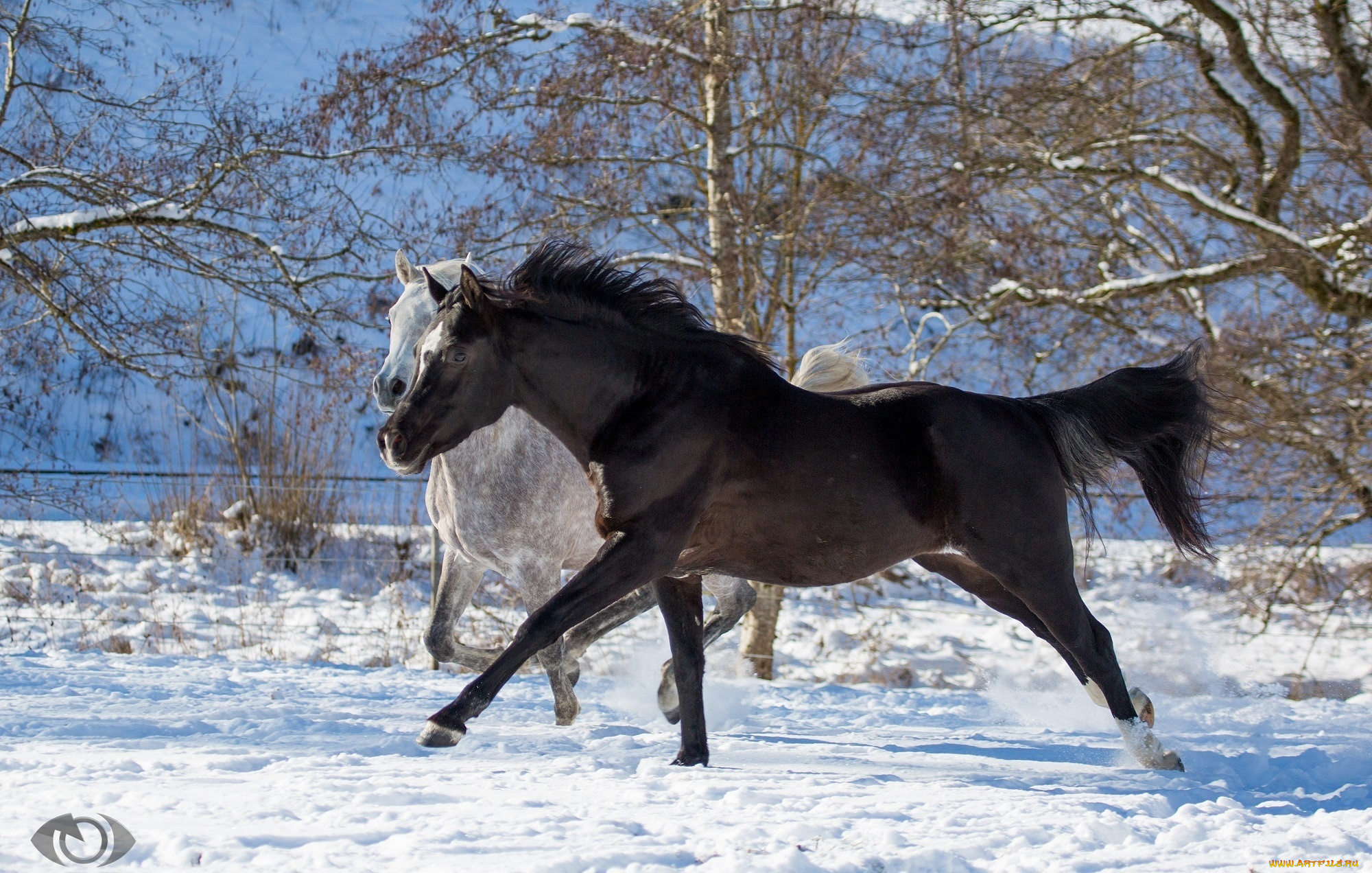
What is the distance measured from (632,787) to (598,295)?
1.56 metres

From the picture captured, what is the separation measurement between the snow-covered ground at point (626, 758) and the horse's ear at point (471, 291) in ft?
4.48

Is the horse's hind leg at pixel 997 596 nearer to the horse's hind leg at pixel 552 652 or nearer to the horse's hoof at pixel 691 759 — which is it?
the horse's hoof at pixel 691 759

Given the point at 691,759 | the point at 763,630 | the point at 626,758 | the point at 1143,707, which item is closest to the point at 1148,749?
the point at 1143,707

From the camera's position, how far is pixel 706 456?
11.3 feet

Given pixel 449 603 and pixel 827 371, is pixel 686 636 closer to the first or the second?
pixel 449 603

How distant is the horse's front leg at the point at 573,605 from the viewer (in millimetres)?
3096

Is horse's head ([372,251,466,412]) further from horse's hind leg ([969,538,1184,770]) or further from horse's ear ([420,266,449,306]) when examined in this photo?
horse's hind leg ([969,538,1184,770])

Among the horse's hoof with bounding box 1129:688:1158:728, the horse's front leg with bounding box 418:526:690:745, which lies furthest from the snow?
the horse's hoof with bounding box 1129:688:1158:728

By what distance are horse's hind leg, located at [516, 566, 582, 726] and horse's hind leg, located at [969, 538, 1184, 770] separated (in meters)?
1.65

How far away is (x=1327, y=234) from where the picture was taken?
7633 millimetres

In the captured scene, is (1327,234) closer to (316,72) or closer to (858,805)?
(858,805)

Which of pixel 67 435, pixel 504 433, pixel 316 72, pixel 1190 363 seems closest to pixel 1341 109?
pixel 1190 363

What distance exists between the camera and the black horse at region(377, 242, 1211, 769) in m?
3.32

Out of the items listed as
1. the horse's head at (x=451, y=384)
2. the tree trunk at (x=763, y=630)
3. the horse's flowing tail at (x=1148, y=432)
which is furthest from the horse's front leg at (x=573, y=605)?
the tree trunk at (x=763, y=630)
